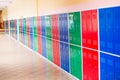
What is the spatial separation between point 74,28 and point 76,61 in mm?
810

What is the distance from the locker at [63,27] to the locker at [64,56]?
196 mm

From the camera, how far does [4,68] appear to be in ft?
24.7

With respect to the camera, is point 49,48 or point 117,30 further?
point 49,48

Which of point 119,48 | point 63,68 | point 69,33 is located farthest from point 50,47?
point 119,48

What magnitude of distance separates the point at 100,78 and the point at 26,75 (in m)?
2.68

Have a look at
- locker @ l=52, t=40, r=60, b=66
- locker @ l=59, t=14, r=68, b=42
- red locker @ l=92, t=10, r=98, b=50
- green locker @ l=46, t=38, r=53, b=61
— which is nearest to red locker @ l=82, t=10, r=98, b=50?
red locker @ l=92, t=10, r=98, b=50

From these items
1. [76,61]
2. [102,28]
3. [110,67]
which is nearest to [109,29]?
[102,28]

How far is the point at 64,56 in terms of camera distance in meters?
6.44

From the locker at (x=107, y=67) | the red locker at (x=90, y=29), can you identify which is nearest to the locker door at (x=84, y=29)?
the red locker at (x=90, y=29)

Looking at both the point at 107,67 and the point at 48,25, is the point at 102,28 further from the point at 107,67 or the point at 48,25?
the point at 48,25

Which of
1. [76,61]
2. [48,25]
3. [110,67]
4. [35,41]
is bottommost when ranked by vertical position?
[76,61]

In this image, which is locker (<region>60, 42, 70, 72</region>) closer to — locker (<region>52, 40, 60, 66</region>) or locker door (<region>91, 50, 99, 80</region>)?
locker (<region>52, 40, 60, 66</region>)

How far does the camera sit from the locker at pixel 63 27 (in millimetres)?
6223

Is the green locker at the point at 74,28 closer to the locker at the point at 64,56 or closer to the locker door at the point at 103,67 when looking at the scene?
the locker at the point at 64,56
